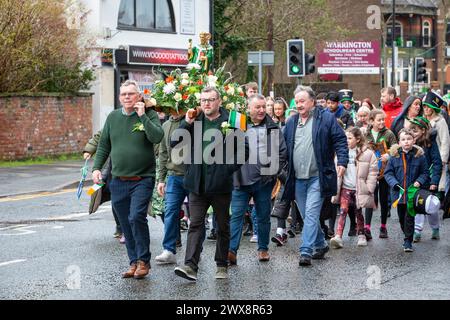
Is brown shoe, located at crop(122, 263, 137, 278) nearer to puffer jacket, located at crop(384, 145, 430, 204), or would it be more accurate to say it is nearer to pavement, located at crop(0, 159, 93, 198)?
puffer jacket, located at crop(384, 145, 430, 204)

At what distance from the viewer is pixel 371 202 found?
13.0m

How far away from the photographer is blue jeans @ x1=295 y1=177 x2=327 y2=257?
10953 mm

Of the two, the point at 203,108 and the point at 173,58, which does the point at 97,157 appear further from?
the point at 173,58

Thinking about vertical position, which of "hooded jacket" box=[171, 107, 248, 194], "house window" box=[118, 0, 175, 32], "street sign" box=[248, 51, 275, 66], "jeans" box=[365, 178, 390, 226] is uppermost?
"house window" box=[118, 0, 175, 32]

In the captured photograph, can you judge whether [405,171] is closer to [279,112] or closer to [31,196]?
[279,112]

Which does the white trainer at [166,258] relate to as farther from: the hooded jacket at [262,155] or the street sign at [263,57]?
the street sign at [263,57]

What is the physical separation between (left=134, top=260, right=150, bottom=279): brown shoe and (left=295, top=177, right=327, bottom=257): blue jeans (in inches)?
70.9

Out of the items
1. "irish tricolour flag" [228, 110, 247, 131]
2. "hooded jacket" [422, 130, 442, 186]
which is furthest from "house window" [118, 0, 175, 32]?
"irish tricolour flag" [228, 110, 247, 131]

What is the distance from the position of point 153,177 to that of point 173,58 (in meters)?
28.0

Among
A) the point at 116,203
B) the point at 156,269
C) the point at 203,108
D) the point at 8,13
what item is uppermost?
the point at 8,13

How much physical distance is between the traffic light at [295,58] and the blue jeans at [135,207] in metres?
15.4

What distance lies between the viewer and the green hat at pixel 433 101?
1530 cm

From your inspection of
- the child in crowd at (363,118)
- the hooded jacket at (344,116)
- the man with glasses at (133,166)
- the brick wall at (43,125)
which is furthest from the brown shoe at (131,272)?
the brick wall at (43,125)
